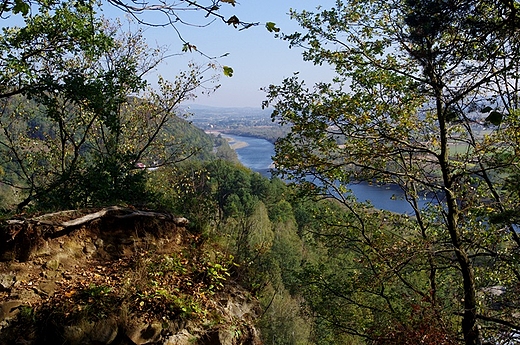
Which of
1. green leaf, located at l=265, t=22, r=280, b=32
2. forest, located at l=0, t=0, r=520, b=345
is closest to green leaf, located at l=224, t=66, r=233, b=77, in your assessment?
green leaf, located at l=265, t=22, r=280, b=32

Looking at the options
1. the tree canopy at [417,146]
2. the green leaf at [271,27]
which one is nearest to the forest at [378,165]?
the tree canopy at [417,146]

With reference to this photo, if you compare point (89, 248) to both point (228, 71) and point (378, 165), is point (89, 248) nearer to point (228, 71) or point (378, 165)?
point (228, 71)

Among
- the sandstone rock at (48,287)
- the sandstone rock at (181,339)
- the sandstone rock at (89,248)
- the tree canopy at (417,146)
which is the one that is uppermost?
the tree canopy at (417,146)

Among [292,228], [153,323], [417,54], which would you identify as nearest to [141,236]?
[153,323]

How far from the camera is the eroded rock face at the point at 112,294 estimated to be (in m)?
3.64

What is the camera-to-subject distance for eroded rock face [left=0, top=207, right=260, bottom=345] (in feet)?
11.9

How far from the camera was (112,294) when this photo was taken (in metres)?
3.98

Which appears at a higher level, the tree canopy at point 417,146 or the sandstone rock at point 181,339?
the tree canopy at point 417,146

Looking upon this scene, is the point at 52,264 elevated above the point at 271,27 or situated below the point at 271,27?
below

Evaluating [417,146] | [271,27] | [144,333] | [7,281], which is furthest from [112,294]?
[417,146]

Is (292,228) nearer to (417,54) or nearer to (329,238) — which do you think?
(329,238)

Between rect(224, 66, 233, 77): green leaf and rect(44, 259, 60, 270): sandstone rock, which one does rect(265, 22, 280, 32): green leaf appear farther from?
rect(44, 259, 60, 270): sandstone rock

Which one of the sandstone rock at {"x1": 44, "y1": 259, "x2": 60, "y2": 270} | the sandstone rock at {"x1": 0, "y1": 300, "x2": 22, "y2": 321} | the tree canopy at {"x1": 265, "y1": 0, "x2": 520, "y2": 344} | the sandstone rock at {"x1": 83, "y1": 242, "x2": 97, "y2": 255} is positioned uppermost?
the tree canopy at {"x1": 265, "y1": 0, "x2": 520, "y2": 344}

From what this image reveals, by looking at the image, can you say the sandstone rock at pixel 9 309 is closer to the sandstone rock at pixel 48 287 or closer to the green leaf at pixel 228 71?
the sandstone rock at pixel 48 287
